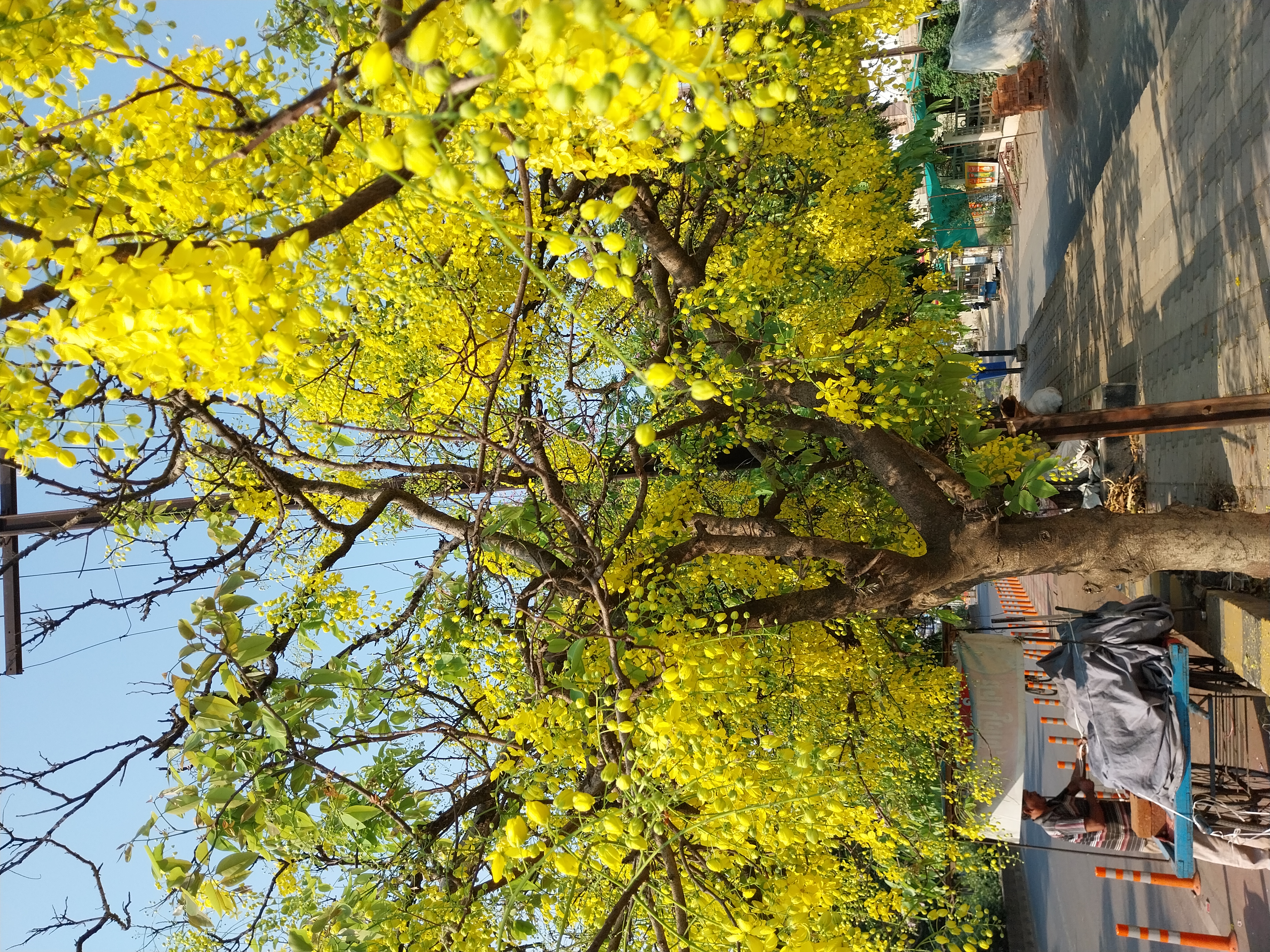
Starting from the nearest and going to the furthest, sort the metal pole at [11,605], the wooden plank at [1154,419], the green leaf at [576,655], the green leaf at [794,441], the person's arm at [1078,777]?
the green leaf at [576,655], the wooden plank at [1154,419], the metal pole at [11,605], the green leaf at [794,441], the person's arm at [1078,777]

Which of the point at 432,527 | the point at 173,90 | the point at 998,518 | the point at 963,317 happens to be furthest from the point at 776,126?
the point at 963,317

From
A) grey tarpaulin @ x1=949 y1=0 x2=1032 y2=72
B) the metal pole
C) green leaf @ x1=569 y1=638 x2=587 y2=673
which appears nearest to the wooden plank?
green leaf @ x1=569 y1=638 x2=587 y2=673

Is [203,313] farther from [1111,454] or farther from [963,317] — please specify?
[963,317]

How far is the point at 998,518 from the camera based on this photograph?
16.0 feet

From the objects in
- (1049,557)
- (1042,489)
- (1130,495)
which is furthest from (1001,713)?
(1042,489)

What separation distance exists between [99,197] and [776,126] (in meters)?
6.63

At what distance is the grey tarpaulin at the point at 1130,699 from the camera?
17.0ft

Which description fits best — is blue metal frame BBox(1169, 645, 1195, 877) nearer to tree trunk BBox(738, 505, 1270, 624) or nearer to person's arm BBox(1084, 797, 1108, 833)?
tree trunk BBox(738, 505, 1270, 624)

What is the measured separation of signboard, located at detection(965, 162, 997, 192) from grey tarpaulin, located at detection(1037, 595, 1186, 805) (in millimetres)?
12953

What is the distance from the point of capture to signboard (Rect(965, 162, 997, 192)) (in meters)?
15.4

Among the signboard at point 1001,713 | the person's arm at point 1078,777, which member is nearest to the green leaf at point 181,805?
the signboard at point 1001,713

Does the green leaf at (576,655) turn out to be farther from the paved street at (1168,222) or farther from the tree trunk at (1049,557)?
the paved street at (1168,222)

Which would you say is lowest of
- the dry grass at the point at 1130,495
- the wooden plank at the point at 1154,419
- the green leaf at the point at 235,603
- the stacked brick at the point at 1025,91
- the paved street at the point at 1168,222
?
the green leaf at the point at 235,603

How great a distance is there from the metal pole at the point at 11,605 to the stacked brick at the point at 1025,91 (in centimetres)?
1538
